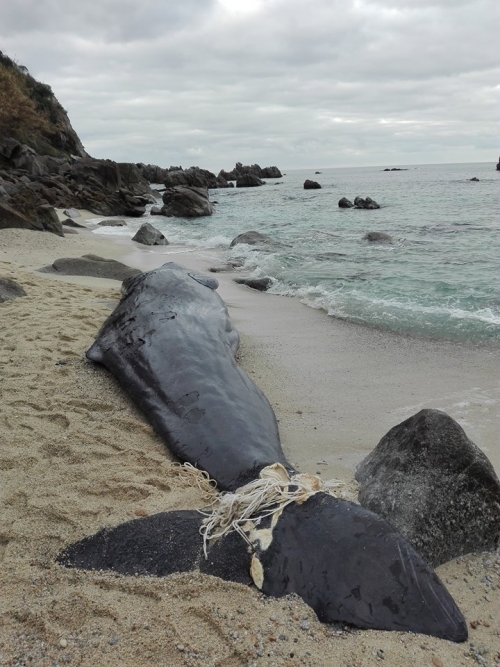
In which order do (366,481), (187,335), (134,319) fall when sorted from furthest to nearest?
(134,319), (187,335), (366,481)

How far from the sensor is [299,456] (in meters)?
3.67

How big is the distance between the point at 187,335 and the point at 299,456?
52.7 inches

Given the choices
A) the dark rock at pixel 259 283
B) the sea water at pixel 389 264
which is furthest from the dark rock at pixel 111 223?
the dark rock at pixel 259 283

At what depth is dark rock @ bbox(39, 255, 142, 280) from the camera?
905cm

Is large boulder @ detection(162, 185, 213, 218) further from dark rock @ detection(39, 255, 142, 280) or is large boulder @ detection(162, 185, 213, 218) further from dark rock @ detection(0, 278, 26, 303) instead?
dark rock @ detection(0, 278, 26, 303)

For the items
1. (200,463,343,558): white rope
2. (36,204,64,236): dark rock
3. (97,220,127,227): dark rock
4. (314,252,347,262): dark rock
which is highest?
(36,204,64,236): dark rock

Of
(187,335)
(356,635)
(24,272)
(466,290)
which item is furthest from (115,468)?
(466,290)

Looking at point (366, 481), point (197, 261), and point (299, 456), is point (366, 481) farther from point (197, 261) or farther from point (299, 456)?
point (197, 261)

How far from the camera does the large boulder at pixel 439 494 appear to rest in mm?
2661

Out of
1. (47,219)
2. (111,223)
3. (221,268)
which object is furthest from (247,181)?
(221,268)

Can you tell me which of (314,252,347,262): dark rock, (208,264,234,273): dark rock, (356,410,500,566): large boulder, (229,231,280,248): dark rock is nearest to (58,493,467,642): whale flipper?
(356,410,500,566): large boulder

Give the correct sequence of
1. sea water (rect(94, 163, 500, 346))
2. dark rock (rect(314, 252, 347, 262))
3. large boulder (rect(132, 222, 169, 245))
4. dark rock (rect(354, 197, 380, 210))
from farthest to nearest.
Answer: dark rock (rect(354, 197, 380, 210)) → large boulder (rect(132, 222, 169, 245)) → dark rock (rect(314, 252, 347, 262)) → sea water (rect(94, 163, 500, 346))

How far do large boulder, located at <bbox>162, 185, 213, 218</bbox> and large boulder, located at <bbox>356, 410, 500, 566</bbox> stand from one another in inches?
1012

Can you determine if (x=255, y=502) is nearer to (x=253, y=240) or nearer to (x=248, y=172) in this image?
(x=253, y=240)
